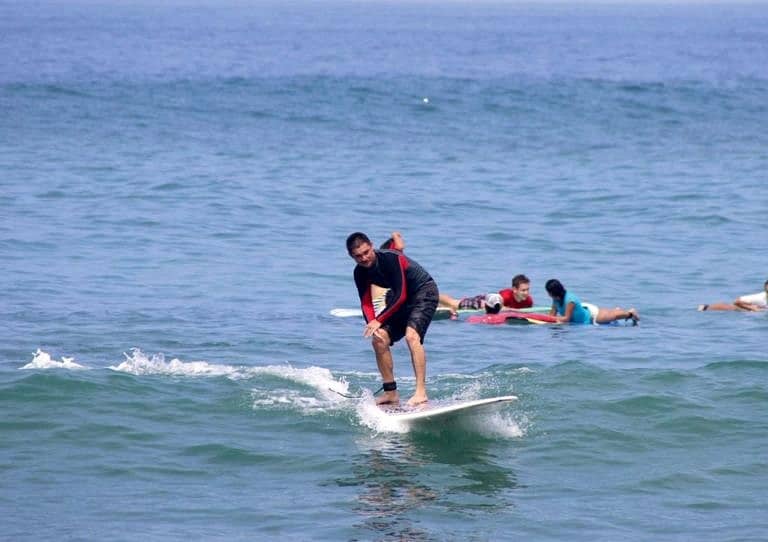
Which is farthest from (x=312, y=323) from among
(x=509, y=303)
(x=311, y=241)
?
(x=311, y=241)

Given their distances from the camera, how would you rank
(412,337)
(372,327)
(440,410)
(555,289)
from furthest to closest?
(555,289) < (412,337) < (372,327) < (440,410)

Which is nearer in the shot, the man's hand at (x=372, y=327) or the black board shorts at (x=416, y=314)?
the man's hand at (x=372, y=327)

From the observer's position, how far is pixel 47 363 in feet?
50.1

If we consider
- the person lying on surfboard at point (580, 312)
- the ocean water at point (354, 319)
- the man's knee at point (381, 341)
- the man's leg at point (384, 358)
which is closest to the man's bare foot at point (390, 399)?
the man's leg at point (384, 358)

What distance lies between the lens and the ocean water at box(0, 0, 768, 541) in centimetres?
1127

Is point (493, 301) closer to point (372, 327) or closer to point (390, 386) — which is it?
point (390, 386)

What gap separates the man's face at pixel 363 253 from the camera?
12.5 metres

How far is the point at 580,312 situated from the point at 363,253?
8.01 meters

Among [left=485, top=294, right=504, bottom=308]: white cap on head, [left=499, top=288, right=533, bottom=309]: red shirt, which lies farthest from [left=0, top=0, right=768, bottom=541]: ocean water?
[left=499, top=288, right=533, bottom=309]: red shirt

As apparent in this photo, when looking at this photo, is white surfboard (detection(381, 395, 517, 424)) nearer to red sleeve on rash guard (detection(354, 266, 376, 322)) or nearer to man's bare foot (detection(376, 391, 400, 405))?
man's bare foot (detection(376, 391, 400, 405))

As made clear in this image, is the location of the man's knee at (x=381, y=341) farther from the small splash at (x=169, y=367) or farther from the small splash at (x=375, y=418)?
the small splash at (x=169, y=367)

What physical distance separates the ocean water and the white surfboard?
0.20 meters

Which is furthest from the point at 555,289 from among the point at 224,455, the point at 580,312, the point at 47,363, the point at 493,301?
the point at 224,455

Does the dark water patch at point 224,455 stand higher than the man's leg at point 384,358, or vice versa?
the man's leg at point 384,358
